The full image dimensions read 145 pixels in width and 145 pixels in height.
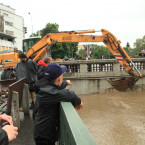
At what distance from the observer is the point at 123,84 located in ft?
33.9

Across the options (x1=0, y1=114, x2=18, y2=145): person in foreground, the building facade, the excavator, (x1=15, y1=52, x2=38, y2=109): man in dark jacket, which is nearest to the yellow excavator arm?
the excavator

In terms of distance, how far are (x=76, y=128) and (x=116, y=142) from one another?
3.55 m

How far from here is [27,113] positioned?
4.46 m

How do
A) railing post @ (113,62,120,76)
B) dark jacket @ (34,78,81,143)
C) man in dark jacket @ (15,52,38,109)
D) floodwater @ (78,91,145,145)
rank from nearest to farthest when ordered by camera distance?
dark jacket @ (34,78,81,143), floodwater @ (78,91,145,145), man in dark jacket @ (15,52,38,109), railing post @ (113,62,120,76)

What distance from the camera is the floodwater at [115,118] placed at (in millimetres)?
4630

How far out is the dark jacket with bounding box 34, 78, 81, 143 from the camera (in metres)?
1.91

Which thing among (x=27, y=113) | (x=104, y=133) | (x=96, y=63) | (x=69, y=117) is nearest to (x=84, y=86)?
(x=96, y=63)

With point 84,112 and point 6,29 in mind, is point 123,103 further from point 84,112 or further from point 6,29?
point 6,29

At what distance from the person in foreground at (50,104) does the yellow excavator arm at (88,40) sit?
747cm

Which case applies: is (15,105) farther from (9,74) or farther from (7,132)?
(9,74)

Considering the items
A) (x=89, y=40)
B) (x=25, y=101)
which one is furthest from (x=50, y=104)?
(x=89, y=40)

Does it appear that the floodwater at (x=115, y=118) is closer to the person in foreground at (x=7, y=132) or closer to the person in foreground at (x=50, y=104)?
the person in foreground at (x=50, y=104)

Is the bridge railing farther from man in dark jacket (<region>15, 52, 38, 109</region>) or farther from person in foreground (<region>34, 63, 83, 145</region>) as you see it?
person in foreground (<region>34, 63, 83, 145</region>)

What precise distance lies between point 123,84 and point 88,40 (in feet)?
10.8
